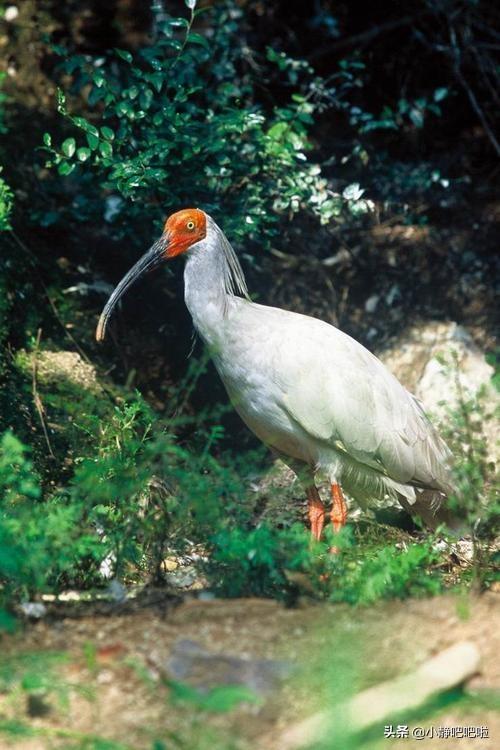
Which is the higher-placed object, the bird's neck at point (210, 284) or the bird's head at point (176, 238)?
the bird's head at point (176, 238)

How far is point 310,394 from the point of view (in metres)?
4.96

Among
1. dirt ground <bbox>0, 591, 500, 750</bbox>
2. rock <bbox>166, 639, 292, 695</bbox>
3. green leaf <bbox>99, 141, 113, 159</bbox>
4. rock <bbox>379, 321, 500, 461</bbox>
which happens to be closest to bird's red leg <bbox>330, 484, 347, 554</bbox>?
dirt ground <bbox>0, 591, 500, 750</bbox>

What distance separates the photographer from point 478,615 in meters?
3.64

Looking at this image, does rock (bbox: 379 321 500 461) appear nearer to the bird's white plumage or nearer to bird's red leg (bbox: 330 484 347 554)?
the bird's white plumage

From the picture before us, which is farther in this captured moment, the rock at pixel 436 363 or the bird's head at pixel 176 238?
the rock at pixel 436 363

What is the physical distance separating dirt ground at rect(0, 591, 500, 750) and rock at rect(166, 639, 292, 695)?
0.9 inches

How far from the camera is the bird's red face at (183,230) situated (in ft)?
17.5

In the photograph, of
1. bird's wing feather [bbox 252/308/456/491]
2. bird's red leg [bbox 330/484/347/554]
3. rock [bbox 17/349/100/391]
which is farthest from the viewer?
rock [bbox 17/349/100/391]

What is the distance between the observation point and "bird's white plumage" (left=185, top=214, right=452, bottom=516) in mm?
4977

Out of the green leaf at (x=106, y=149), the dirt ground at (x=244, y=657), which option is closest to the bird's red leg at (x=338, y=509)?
the dirt ground at (x=244, y=657)

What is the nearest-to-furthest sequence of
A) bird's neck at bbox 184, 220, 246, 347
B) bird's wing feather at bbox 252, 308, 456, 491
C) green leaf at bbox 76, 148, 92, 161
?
bird's wing feather at bbox 252, 308, 456, 491 → bird's neck at bbox 184, 220, 246, 347 → green leaf at bbox 76, 148, 92, 161

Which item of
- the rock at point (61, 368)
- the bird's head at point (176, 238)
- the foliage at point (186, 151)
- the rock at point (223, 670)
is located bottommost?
the rock at point (223, 670)

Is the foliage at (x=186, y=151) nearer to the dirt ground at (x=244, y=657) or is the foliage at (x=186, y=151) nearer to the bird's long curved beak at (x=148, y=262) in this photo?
the bird's long curved beak at (x=148, y=262)

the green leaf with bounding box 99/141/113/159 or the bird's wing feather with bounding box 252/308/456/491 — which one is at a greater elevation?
the green leaf with bounding box 99/141/113/159
